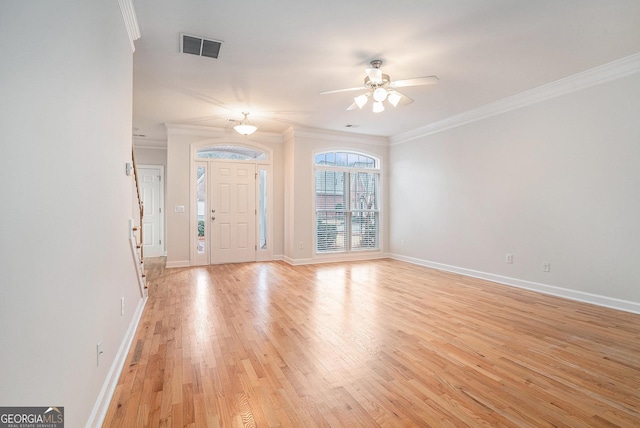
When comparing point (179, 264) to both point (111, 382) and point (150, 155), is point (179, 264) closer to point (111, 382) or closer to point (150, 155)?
point (150, 155)

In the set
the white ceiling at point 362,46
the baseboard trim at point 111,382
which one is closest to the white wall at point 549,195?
the white ceiling at point 362,46

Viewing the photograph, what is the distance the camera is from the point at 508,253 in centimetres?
464

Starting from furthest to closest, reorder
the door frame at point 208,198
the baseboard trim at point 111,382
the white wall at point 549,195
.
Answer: the door frame at point 208,198 < the white wall at point 549,195 < the baseboard trim at point 111,382

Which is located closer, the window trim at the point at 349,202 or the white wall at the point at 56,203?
the white wall at the point at 56,203

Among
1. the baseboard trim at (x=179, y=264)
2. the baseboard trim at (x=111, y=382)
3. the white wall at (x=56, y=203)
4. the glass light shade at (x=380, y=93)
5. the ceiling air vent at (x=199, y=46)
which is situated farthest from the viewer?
the baseboard trim at (x=179, y=264)

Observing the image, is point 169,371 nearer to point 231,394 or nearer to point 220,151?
point 231,394

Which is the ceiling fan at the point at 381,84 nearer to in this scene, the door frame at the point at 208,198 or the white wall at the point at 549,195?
the white wall at the point at 549,195

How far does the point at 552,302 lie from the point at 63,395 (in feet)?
15.4

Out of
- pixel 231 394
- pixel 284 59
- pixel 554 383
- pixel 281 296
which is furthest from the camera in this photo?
pixel 281 296

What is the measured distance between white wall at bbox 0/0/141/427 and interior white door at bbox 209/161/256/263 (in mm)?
4344

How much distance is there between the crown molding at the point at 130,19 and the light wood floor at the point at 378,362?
269 centimetres

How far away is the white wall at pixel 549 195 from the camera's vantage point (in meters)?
3.49

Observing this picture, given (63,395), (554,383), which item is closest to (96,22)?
(63,395)

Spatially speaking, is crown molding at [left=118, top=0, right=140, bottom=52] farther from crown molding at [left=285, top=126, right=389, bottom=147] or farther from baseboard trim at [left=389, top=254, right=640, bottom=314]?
baseboard trim at [left=389, top=254, right=640, bottom=314]
